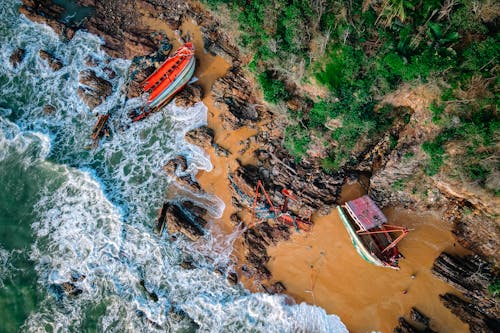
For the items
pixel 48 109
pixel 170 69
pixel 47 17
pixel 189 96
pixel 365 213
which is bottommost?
pixel 48 109

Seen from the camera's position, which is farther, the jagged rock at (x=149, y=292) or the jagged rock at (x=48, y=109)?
the jagged rock at (x=48, y=109)

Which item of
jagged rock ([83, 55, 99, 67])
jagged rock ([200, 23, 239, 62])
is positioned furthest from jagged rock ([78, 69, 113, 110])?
jagged rock ([200, 23, 239, 62])

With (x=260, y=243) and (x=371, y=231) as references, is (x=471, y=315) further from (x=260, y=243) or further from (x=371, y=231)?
(x=260, y=243)

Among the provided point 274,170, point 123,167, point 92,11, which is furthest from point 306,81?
point 92,11

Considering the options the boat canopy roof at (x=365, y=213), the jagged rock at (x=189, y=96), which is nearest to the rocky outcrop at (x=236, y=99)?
the jagged rock at (x=189, y=96)

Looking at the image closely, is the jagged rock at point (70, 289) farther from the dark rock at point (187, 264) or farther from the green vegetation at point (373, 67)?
the green vegetation at point (373, 67)

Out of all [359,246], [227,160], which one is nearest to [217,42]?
[227,160]

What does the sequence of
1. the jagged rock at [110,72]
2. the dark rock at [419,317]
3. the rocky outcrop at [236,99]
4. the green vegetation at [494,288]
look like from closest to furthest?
the green vegetation at [494,288] < the dark rock at [419,317] < the rocky outcrop at [236,99] < the jagged rock at [110,72]

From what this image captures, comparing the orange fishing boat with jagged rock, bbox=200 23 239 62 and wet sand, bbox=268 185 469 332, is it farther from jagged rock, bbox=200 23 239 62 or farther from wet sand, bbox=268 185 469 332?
wet sand, bbox=268 185 469 332
